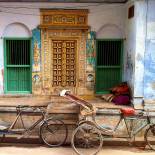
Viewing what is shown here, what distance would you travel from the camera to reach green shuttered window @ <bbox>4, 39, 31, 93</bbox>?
37.7ft

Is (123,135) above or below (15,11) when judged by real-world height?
below

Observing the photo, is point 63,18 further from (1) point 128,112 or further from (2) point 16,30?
(1) point 128,112

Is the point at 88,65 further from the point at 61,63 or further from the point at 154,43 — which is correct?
the point at 154,43

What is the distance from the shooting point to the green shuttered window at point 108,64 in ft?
38.1

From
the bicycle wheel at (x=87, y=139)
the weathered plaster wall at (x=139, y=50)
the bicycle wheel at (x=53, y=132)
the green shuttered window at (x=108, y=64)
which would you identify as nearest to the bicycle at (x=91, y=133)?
the bicycle wheel at (x=87, y=139)

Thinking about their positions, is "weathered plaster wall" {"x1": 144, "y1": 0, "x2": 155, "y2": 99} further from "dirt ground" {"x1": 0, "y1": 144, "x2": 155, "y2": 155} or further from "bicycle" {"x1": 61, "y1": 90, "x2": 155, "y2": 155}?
"dirt ground" {"x1": 0, "y1": 144, "x2": 155, "y2": 155}

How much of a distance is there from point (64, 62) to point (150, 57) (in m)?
3.26

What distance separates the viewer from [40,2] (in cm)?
1120

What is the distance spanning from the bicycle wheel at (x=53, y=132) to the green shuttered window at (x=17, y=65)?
3236 mm

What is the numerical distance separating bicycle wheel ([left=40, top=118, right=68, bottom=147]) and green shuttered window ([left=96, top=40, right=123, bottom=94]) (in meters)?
3.37

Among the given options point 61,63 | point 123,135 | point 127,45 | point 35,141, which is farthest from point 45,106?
point 127,45

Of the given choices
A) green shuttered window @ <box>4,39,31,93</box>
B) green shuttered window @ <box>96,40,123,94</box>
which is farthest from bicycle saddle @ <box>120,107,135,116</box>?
green shuttered window @ <box>4,39,31,93</box>

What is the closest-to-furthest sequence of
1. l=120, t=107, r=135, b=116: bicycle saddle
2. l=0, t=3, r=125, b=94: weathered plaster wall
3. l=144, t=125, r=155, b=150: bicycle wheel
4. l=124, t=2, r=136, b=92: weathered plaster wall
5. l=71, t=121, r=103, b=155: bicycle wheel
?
l=71, t=121, r=103, b=155: bicycle wheel < l=120, t=107, r=135, b=116: bicycle saddle < l=144, t=125, r=155, b=150: bicycle wheel < l=124, t=2, r=136, b=92: weathered plaster wall < l=0, t=3, r=125, b=94: weathered plaster wall

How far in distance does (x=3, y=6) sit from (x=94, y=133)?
19.8 ft
